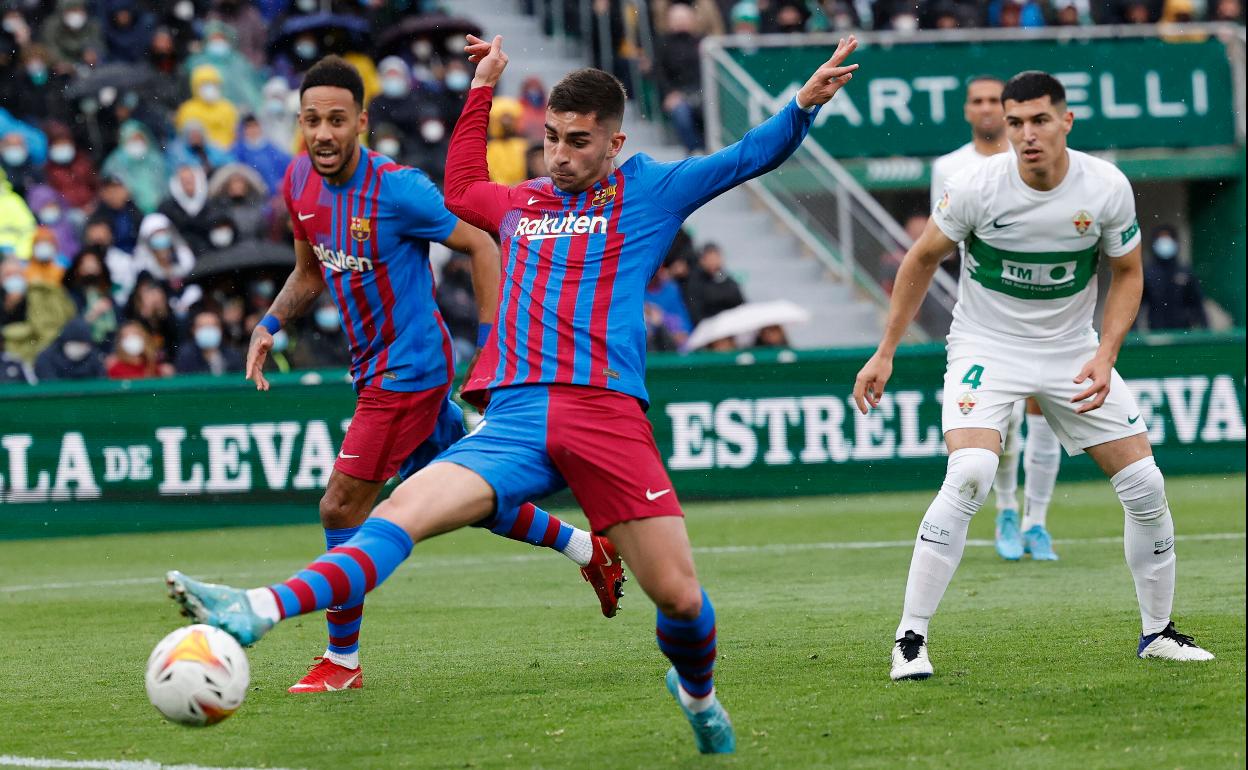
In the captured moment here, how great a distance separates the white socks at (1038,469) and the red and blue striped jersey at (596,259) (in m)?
5.28

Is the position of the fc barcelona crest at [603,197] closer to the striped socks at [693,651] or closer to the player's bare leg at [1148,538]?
the striped socks at [693,651]

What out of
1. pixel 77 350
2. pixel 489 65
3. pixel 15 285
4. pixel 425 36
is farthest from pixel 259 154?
pixel 489 65

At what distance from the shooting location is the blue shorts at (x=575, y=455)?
5.46 metres

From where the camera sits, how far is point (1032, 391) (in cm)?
712

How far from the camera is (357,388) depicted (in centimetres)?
764

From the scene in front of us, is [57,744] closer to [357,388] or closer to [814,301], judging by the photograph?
[357,388]

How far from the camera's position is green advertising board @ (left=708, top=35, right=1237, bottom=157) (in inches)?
842

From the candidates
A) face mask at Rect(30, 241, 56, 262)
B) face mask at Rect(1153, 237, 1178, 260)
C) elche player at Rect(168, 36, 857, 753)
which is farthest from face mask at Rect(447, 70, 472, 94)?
elche player at Rect(168, 36, 857, 753)

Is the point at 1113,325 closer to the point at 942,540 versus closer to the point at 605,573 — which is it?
the point at 942,540

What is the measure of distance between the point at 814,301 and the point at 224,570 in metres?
8.95

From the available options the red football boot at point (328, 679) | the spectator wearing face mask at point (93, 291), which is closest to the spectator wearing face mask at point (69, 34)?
the spectator wearing face mask at point (93, 291)

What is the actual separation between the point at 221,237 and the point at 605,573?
34.0 feet

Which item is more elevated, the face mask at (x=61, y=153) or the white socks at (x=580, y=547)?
the white socks at (x=580, y=547)

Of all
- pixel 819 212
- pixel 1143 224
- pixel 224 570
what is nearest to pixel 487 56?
pixel 224 570
